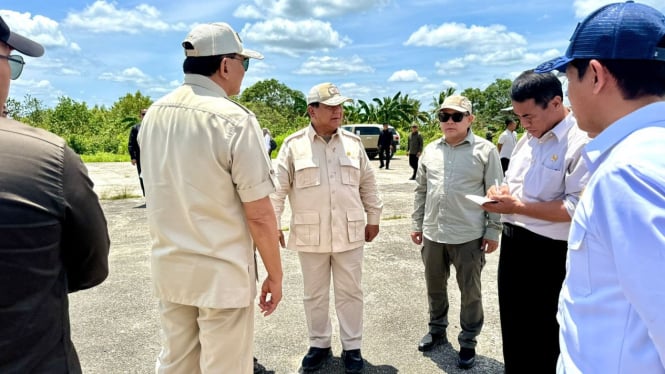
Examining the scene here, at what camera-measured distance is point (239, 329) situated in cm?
212

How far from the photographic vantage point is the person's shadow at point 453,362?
311 cm

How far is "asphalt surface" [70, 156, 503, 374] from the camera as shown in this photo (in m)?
3.22

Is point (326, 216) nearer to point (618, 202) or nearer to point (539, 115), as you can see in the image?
point (539, 115)

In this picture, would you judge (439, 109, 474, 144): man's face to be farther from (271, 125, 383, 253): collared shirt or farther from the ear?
the ear

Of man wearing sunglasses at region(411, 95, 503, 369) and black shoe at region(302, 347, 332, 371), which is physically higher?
man wearing sunglasses at region(411, 95, 503, 369)

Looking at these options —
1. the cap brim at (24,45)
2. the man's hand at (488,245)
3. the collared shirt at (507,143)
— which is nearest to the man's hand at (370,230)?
the man's hand at (488,245)

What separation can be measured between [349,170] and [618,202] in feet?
7.73

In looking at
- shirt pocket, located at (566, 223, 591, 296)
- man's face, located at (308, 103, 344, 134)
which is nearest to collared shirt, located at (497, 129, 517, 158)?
man's face, located at (308, 103, 344, 134)

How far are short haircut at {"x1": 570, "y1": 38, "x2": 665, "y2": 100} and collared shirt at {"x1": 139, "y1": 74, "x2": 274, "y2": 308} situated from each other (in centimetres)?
139

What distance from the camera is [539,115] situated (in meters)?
2.40

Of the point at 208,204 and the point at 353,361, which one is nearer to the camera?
the point at 208,204

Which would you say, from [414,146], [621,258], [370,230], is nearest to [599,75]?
[621,258]

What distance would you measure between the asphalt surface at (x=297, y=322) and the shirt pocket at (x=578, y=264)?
220 cm

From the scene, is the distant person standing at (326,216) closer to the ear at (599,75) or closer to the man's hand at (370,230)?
the man's hand at (370,230)
